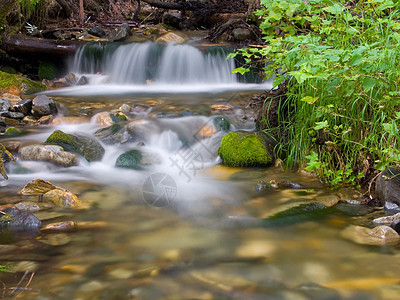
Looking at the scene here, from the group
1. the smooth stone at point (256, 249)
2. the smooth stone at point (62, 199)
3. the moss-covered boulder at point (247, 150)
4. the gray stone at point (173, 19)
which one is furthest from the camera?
the gray stone at point (173, 19)

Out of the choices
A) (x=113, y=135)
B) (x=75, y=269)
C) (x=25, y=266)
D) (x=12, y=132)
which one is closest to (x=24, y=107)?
(x=12, y=132)

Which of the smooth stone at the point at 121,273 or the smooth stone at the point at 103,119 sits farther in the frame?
the smooth stone at the point at 103,119

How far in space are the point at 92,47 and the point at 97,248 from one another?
804 cm

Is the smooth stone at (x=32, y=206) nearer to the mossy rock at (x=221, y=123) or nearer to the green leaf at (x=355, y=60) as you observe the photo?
the green leaf at (x=355, y=60)

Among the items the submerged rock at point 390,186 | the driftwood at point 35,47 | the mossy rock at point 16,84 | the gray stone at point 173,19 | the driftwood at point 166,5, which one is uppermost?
the driftwood at point 166,5

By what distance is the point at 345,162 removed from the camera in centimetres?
376

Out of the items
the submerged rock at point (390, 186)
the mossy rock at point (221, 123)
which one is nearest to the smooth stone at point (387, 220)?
the submerged rock at point (390, 186)

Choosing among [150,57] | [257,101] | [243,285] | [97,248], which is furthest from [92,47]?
[243,285]

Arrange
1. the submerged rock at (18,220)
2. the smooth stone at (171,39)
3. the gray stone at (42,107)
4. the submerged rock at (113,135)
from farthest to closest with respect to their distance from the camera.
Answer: the smooth stone at (171,39), the gray stone at (42,107), the submerged rock at (113,135), the submerged rock at (18,220)

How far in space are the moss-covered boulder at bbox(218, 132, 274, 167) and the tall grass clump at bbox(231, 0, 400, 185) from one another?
339 millimetres

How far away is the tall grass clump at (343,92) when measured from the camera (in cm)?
309

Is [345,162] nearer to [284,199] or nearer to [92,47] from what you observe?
[284,199]

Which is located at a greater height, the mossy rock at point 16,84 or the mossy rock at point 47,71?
the mossy rock at point 47,71

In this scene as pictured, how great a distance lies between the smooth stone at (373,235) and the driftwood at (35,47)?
8.50 metres
